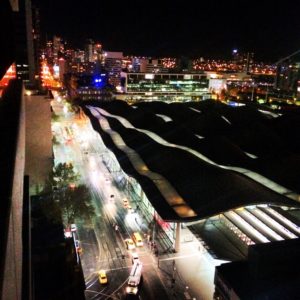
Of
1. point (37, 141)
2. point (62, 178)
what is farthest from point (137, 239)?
point (37, 141)

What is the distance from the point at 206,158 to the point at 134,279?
11314 millimetres

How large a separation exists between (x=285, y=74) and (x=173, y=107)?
159 ft

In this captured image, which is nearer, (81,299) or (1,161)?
(1,161)

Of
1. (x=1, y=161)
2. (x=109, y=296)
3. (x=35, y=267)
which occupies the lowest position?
(x=109, y=296)

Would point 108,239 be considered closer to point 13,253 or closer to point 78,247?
point 78,247

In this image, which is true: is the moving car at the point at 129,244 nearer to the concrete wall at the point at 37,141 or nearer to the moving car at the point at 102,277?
the moving car at the point at 102,277

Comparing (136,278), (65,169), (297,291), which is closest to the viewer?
(297,291)

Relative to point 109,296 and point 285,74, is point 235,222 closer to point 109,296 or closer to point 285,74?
point 109,296

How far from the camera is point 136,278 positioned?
49.8 ft

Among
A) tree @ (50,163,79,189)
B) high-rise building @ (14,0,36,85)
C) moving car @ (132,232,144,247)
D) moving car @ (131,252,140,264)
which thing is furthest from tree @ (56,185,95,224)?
high-rise building @ (14,0,36,85)

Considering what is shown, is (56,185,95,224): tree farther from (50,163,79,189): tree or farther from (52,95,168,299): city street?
(50,163,79,189): tree

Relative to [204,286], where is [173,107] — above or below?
above

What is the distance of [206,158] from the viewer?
24.2 m

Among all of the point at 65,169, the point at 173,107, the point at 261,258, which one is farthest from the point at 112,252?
the point at 173,107
